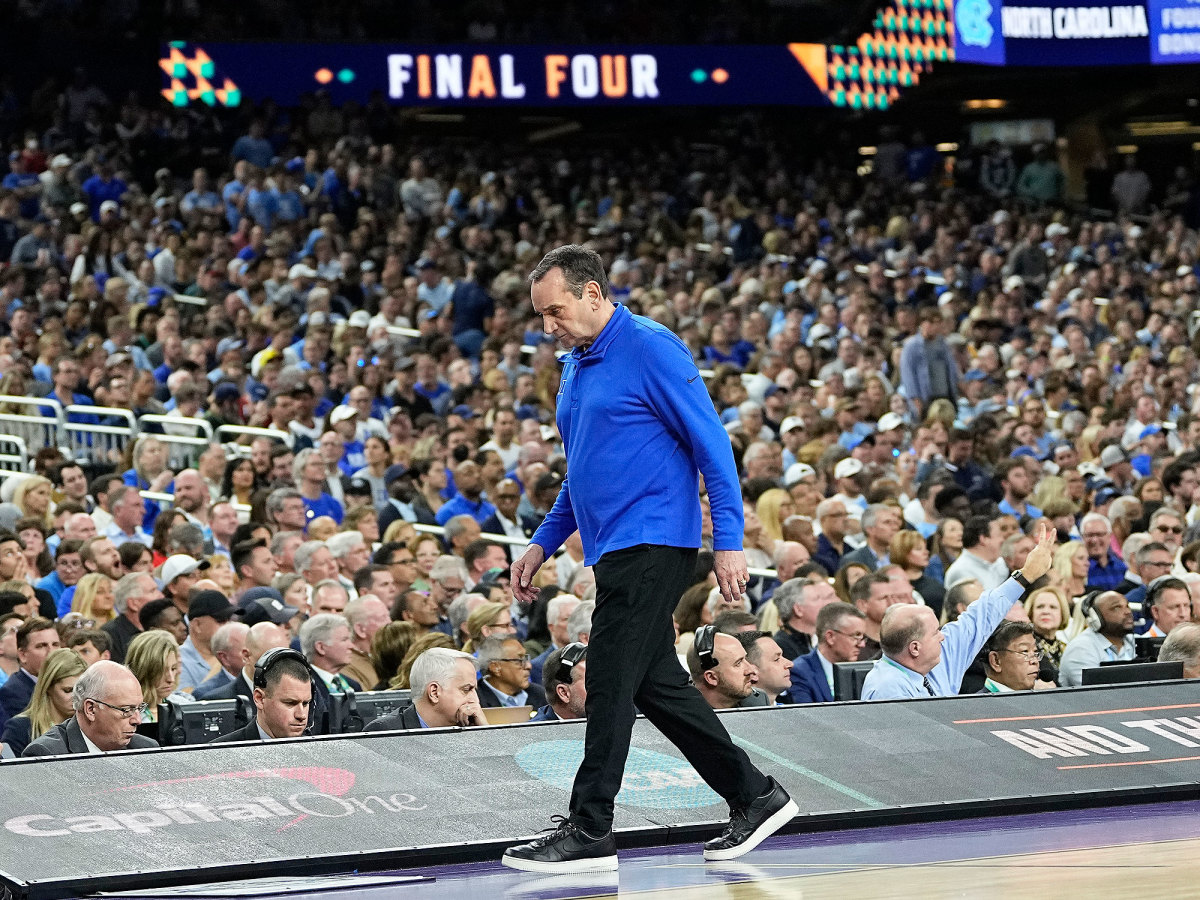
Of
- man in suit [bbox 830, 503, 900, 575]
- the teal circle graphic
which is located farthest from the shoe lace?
man in suit [bbox 830, 503, 900, 575]

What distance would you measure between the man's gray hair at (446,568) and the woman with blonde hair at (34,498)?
95.5 inches

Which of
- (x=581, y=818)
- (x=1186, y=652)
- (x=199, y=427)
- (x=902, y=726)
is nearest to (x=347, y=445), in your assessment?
(x=199, y=427)

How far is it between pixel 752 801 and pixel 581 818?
437mm

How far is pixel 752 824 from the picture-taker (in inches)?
185

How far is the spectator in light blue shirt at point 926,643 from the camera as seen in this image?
6.79m

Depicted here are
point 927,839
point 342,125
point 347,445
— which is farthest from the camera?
point 342,125

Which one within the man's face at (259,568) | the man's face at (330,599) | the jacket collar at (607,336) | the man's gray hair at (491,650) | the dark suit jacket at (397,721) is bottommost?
the dark suit jacket at (397,721)

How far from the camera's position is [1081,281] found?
63.4 feet

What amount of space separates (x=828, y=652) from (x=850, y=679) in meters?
1.00

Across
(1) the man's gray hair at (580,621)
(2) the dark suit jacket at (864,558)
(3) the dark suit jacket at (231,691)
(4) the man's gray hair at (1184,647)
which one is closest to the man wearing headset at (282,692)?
(3) the dark suit jacket at (231,691)

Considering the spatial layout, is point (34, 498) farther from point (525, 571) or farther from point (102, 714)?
point (525, 571)

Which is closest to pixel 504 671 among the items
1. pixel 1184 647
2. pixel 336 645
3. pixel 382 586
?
pixel 336 645

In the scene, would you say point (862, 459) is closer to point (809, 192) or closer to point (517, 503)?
point (517, 503)

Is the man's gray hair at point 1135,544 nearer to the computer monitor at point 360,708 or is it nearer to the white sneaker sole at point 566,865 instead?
the computer monitor at point 360,708
